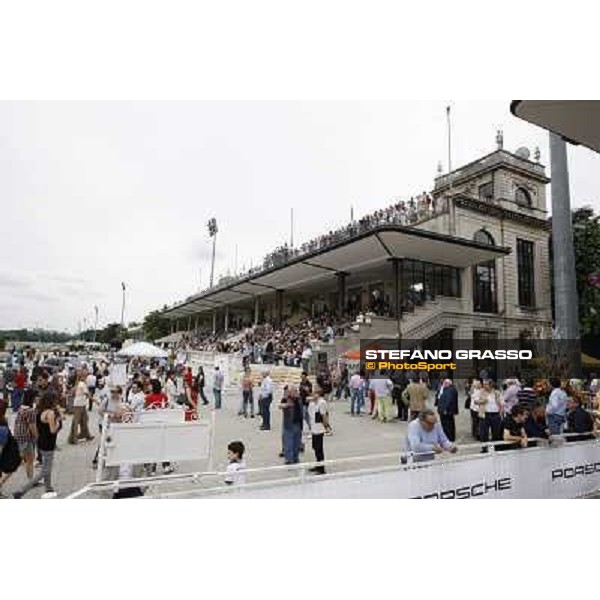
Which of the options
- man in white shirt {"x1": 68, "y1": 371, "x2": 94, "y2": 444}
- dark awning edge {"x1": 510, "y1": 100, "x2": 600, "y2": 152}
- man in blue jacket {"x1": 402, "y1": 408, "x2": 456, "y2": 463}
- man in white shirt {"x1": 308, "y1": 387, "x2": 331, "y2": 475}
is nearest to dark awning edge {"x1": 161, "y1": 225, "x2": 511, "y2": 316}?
dark awning edge {"x1": 510, "y1": 100, "x2": 600, "y2": 152}

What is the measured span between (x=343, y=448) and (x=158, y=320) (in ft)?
236

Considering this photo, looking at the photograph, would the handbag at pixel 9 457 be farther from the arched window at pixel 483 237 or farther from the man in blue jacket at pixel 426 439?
the arched window at pixel 483 237

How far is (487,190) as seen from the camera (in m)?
35.3

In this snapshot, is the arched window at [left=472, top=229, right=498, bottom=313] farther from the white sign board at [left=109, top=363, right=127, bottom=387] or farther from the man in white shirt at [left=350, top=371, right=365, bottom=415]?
the white sign board at [left=109, top=363, right=127, bottom=387]

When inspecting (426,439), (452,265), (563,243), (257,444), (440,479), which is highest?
(452,265)

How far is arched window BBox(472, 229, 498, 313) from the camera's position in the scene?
104 feet

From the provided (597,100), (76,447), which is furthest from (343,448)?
(597,100)

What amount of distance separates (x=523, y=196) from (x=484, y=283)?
8388 mm

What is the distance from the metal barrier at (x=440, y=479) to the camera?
17.9 feet

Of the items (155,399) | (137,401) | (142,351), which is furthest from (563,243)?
(142,351)

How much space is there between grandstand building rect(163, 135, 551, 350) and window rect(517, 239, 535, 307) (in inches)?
2.7

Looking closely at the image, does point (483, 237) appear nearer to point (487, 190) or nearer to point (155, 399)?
point (487, 190)

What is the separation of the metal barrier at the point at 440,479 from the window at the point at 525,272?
27827mm
